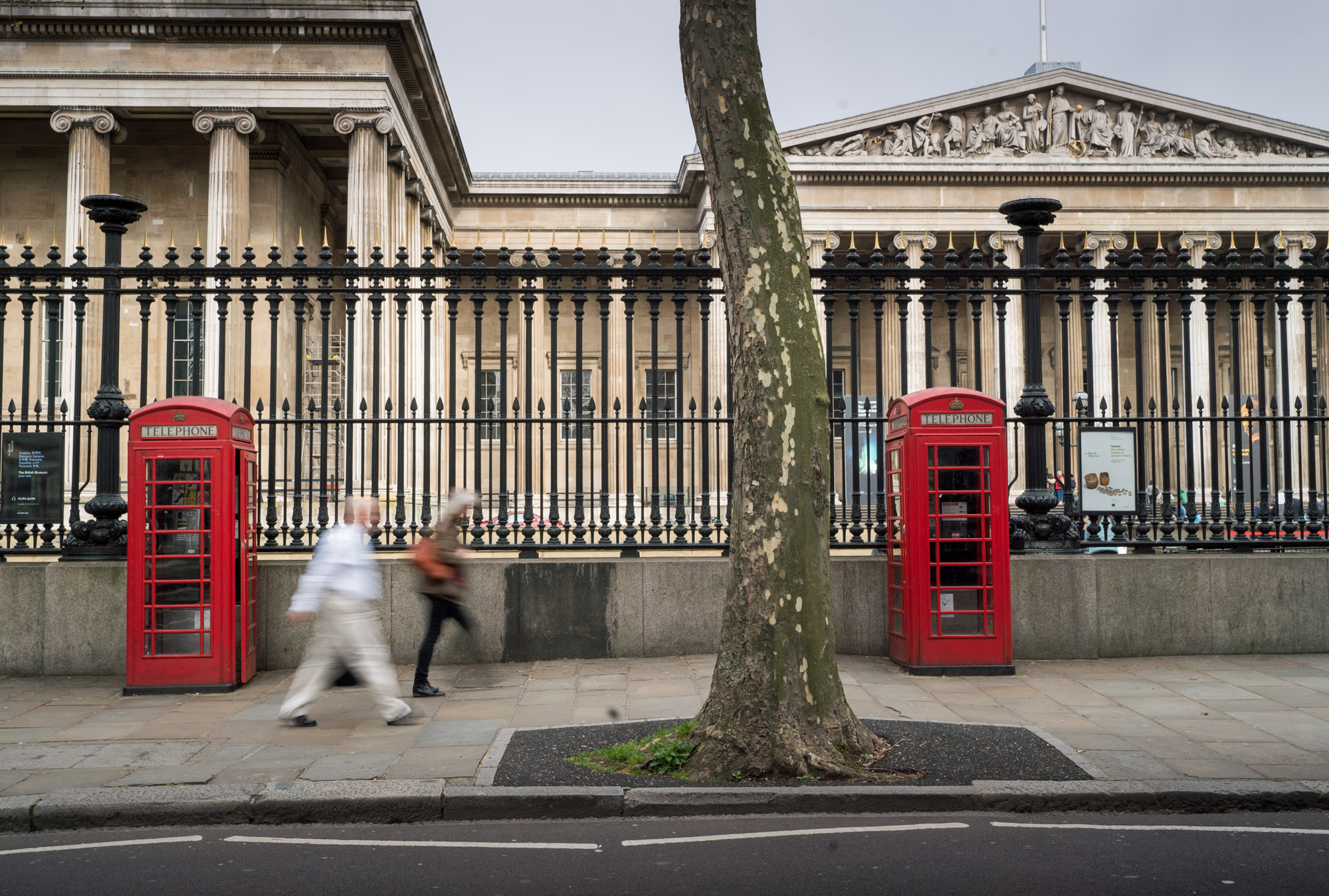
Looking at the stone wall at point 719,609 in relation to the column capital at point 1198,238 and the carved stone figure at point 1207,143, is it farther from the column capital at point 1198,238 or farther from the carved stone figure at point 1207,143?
the carved stone figure at point 1207,143

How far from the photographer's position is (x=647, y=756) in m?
5.58

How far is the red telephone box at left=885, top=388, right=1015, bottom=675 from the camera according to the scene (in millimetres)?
7980

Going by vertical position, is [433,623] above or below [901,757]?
above

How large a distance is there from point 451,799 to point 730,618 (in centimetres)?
175

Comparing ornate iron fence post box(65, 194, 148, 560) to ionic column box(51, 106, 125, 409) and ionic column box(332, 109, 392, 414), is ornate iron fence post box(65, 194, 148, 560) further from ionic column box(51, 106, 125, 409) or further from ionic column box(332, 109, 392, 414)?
ionic column box(51, 106, 125, 409)

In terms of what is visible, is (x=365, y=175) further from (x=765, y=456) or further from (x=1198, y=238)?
(x=1198, y=238)

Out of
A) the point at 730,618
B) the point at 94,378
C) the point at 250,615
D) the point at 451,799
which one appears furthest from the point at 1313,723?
the point at 94,378

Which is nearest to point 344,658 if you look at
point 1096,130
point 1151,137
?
point 1096,130

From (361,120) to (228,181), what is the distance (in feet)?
10.7

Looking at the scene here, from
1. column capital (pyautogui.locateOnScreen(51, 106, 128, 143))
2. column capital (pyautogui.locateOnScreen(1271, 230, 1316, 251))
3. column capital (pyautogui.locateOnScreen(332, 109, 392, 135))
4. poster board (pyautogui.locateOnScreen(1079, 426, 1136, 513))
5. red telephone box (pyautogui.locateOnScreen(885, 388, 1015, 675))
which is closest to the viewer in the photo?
red telephone box (pyautogui.locateOnScreen(885, 388, 1015, 675))

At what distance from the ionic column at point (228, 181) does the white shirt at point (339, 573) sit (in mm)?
15993

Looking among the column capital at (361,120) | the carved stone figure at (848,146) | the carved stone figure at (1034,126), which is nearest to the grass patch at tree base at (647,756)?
the column capital at (361,120)

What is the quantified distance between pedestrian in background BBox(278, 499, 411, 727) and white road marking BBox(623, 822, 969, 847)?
2611 millimetres

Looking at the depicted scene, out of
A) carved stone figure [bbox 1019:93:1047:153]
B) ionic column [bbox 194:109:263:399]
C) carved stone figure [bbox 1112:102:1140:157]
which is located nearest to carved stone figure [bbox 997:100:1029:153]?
carved stone figure [bbox 1019:93:1047:153]
